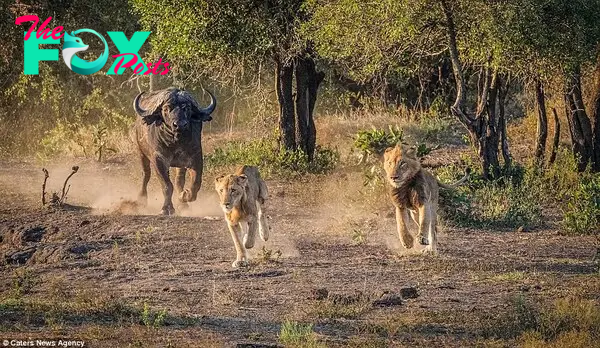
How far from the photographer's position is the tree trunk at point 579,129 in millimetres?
19484

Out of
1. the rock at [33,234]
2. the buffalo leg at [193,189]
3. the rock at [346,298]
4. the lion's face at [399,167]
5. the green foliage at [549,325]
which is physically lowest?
the green foliage at [549,325]

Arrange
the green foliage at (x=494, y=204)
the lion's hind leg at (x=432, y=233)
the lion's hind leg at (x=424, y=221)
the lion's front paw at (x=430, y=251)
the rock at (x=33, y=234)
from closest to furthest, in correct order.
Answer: the lion's hind leg at (x=424, y=221) < the lion's hind leg at (x=432, y=233) < the lion's front paw at (x=430, y=251) < the rock at (x=33, y=234) < the green foliage at (x=494, y=204)

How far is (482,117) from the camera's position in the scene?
1831 centimetres

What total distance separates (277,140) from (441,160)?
3052 mm

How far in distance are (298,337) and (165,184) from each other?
873 cm

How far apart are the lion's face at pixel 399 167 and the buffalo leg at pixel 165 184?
5100 mm

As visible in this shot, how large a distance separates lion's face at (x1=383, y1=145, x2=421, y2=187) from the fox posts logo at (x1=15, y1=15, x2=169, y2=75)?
13.3 metres

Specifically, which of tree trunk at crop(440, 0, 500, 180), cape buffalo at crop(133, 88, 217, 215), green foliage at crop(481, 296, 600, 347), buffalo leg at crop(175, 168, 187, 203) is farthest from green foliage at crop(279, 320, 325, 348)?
buffalo leg at crop(175, 168, 187, 203)

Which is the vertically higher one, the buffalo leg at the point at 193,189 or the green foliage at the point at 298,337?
the buffalo leg at the point at 193,189

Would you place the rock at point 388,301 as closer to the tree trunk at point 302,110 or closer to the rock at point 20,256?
the rock at point 20,256

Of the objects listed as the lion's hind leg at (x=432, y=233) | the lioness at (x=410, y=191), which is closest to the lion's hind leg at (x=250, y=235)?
the lioness at (x=410, y=191)

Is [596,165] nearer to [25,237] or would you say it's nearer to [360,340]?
[25,237]

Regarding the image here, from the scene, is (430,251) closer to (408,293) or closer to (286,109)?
(408,293)

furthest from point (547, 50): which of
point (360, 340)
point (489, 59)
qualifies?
point (360, 340)
